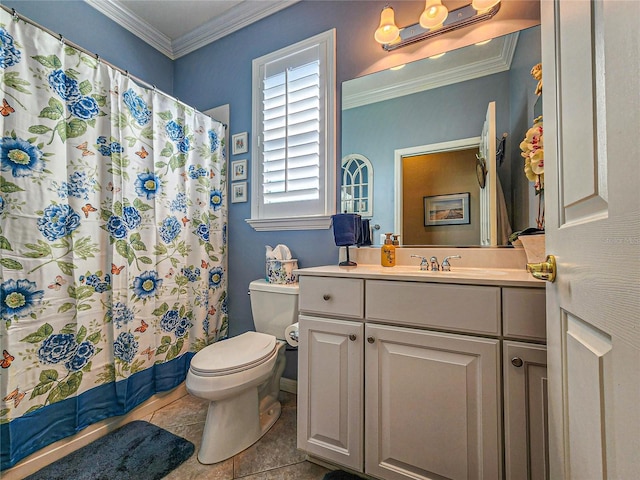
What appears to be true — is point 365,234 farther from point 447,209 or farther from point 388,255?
point 447,209

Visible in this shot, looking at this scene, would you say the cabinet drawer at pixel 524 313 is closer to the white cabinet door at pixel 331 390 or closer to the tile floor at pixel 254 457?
the white cabinet door at pixel 331 390

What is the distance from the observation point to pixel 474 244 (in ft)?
4.43

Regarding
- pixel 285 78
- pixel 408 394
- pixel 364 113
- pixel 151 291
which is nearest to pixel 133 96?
pixel 285 78

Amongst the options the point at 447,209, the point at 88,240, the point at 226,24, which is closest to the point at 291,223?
the point at 447,209

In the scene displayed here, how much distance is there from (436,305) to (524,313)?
25 cm

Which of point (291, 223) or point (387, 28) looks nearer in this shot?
point (387, 28)

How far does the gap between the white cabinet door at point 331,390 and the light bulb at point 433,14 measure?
61.1 inches

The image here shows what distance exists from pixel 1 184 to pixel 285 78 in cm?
159

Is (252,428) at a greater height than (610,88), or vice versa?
(610,88)

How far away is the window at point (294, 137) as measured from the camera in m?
1.74

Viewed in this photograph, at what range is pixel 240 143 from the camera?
2.09m

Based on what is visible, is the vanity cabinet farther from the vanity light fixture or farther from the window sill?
the vanity light fixture

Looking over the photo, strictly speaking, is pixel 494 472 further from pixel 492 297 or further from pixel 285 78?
pixel 285 78

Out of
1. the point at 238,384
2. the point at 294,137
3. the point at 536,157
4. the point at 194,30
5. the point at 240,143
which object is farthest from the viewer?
the point at 194,30
